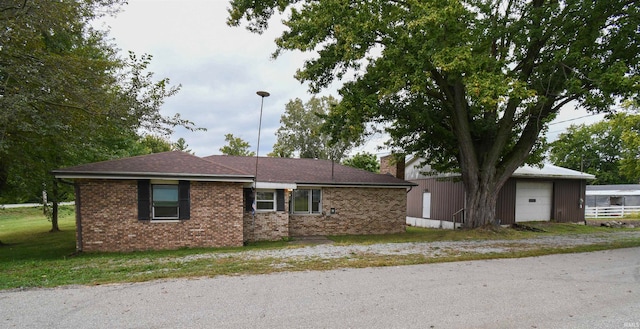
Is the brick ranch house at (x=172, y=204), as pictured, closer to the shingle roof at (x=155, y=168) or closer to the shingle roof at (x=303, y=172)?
the shingle roof at (x=155, y=168)

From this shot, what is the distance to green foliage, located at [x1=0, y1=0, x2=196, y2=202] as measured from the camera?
8.20 m

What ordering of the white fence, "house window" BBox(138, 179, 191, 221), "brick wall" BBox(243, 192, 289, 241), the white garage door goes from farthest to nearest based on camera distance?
the white fence → the white garage door → "brick wall" BBox(243, 192, 289, 241) → "house window" BBox(138, 179, 191, 221)

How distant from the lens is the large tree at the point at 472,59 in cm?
1046

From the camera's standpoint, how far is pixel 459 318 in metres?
4.50

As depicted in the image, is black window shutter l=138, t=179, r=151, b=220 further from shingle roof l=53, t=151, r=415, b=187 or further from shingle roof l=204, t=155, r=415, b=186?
shingle roof l=204, t=155, r=415, b=186

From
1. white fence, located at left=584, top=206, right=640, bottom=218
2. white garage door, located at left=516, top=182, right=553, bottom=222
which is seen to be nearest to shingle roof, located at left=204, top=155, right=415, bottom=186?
white garage door, located at left=516, top=182, right=553, bottom=222

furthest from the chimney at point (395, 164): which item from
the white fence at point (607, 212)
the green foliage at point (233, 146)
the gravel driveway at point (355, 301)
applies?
the green foliage at point (233, 146)

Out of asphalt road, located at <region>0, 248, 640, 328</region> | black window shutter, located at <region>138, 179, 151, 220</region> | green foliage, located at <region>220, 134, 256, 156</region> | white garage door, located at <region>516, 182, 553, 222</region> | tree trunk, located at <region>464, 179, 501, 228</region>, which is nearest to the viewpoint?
asphalt road, located at <region>0, 248, 640, 328</region>

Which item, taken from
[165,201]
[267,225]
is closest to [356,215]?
[267,225]

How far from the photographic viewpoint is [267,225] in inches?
522

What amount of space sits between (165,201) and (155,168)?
1.12m

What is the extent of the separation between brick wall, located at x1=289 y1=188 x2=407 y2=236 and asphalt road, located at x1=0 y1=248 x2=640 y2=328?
7568mm

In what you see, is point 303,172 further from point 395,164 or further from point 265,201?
point 395,164

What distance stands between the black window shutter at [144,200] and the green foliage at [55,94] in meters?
1.81
